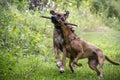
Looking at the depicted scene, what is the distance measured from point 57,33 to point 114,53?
4657mm

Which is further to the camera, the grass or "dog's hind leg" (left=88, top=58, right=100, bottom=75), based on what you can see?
"dog's hind leg" (left=88, top=58, right=100, bottom=75)

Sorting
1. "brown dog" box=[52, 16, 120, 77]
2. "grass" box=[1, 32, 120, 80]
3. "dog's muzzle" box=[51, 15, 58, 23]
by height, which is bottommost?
"grass" box=[1, 32, 120, 80]

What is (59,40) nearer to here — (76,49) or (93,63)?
(76,49)

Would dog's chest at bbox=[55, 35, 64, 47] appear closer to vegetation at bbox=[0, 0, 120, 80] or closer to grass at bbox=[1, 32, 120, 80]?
vegetation at bbox=[0, 0, 120, 80]

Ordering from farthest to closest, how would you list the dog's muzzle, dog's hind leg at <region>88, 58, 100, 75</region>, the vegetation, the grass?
dog's hind leg at <region>88, 58, 100, 75</region> < the dog's muzzle < the grass < the vegetation

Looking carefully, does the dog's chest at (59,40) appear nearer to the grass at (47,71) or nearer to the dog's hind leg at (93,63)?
the grass at (47,71)

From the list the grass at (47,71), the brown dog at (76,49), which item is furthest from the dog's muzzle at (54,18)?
the grass at (47,71)

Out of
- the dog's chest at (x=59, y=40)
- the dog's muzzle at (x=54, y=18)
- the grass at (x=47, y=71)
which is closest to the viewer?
the grass at (x=47, y=71)

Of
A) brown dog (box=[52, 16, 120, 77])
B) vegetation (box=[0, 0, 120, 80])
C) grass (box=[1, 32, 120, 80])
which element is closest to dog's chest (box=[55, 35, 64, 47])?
brown dog (box=[52, 16, 120, 77])

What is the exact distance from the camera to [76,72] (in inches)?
419

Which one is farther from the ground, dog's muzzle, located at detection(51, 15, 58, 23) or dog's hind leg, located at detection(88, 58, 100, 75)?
dog's muzzle, located at detection(51, 15, 58, 23)

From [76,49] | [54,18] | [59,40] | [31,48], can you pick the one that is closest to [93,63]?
[76,49]

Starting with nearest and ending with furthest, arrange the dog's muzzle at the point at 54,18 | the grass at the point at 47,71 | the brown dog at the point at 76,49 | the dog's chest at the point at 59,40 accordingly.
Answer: the grass at the point at 47,71 < the dog's muzzle at the point at 54,18 < the brown dog at the point at 76,49 < the dog's chest at the point at 59,40

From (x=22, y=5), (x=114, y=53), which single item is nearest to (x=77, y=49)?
(x=22, y=5)
